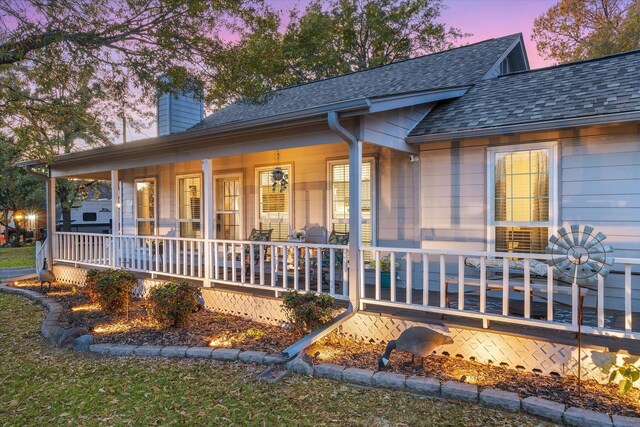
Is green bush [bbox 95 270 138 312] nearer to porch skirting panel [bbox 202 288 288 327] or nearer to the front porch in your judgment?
the front porch

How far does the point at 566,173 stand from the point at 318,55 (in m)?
17.3

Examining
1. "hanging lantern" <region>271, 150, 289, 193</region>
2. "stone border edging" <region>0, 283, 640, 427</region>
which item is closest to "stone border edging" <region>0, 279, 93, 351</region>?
"stone border edging" <region>0, 283, 640, 427</region>

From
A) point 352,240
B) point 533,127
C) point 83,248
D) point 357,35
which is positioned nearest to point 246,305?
point 352,240

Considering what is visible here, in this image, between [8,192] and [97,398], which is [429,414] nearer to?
[97,398]

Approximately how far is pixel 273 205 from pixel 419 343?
498 centimetres

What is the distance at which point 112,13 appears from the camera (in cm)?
575

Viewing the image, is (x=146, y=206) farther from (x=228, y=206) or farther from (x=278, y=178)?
(x=278, y=178)

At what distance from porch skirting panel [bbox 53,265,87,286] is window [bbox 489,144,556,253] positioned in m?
8.48

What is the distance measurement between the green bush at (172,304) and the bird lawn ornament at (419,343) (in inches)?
114

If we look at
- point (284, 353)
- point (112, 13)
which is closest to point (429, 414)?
point (284, 353)

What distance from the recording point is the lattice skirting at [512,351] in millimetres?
3795

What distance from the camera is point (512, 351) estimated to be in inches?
161

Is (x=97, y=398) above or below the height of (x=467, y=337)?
below

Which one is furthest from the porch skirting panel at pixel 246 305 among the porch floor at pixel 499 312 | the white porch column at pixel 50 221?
the white porch column at pixel 50 221
